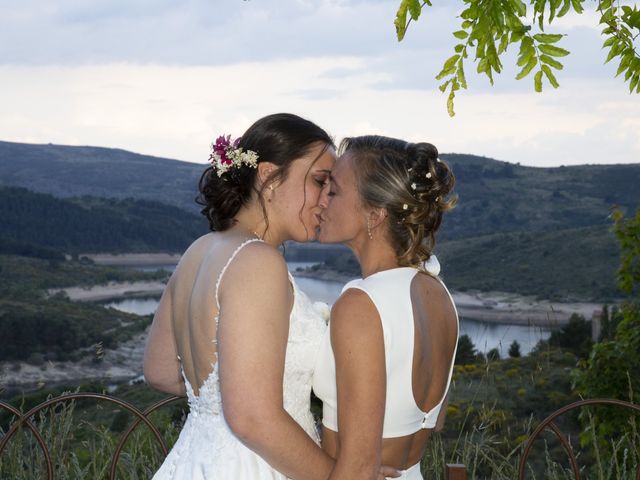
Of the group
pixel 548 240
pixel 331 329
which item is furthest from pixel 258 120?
pixel 548 240

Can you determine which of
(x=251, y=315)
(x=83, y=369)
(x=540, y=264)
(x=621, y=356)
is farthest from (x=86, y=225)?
(x=251, y=315)

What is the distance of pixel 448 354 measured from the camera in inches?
98.3

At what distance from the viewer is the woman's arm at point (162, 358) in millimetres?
2918

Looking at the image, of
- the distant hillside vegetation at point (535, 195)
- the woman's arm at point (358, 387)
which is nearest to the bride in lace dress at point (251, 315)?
the woman's arm at point (358, 387)

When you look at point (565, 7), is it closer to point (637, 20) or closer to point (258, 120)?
point (637, 20)

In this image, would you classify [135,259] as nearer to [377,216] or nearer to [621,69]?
[621,69]

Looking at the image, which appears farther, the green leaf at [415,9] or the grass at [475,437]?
the grass at [475,437]

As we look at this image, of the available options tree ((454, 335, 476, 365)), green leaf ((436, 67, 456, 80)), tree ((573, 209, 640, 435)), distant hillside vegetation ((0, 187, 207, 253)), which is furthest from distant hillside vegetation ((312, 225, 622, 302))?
green leaf ((436, 67, 456, 80))

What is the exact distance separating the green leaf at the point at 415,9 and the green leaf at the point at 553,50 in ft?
1.77

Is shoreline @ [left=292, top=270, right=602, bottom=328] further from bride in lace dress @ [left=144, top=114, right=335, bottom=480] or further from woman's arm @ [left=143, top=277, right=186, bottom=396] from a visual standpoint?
bride in lace dress @ [left=144, top=114, right=335, bottom=480]

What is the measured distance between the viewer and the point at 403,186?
243 centimetres

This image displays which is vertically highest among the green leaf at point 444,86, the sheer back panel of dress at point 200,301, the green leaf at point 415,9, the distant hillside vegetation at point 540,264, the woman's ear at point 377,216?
the green leaf at point 415,9

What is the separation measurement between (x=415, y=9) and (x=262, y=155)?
3.90 feet

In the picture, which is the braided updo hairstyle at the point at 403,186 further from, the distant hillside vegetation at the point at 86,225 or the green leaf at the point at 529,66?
the distant hillside vegetation at the point at 86,225
